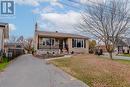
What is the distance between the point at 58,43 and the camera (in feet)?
175

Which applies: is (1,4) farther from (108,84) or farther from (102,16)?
(108,84)

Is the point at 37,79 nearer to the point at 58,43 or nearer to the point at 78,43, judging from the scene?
the point at 58,43

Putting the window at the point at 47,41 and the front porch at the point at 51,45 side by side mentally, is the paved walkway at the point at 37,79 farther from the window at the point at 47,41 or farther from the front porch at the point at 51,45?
the window at the point at 47,41

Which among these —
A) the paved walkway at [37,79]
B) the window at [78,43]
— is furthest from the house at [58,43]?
the paved walkway at [37,79]

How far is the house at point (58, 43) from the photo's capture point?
1973 inches

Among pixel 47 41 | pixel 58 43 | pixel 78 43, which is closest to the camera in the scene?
pixel 47 41

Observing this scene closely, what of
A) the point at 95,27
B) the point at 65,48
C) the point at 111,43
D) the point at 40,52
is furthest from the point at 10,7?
the point at 65,48

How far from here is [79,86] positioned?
10945mm

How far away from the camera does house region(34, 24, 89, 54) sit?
50.1 meters

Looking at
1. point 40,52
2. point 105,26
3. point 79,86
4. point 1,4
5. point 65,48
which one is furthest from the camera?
point 65,48

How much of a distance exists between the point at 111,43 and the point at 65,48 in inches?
840

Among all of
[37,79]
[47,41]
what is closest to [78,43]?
[47,41]

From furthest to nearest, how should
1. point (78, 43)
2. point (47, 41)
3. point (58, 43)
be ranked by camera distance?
point (78, 43)
point (58, 43)
point (47, 41)

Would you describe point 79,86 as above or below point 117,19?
below
